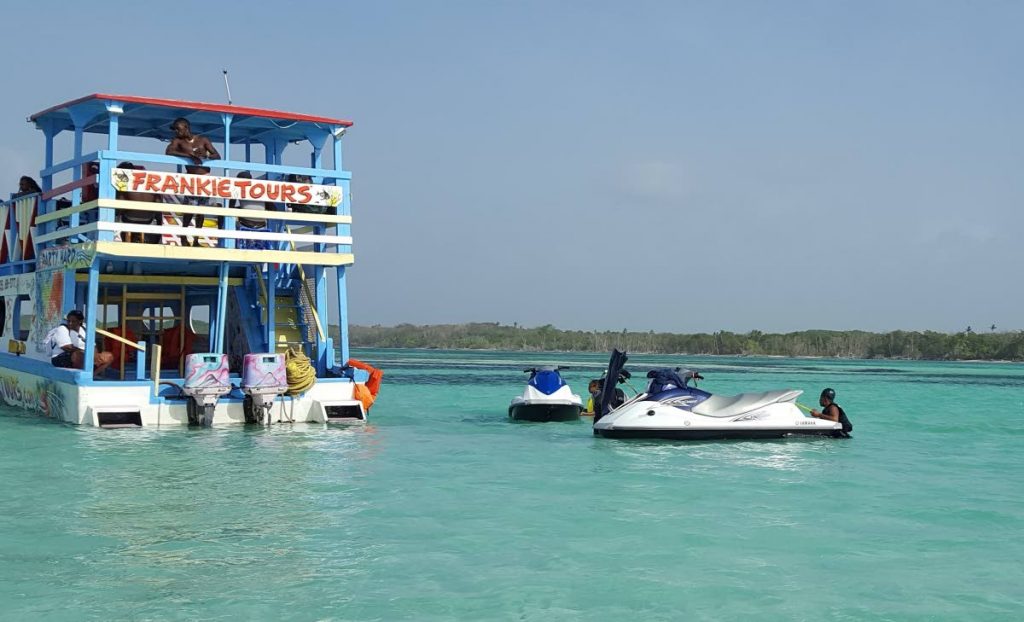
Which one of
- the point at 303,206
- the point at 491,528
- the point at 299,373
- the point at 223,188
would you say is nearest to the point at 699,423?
the point at 299,373

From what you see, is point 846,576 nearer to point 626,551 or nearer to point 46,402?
point 626,551

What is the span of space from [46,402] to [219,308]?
3.90m

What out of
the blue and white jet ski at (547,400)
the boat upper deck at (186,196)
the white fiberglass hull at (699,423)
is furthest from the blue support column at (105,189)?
the white fiberglass hull at (699,423)

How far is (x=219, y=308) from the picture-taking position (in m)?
18.8

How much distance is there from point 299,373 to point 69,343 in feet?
13.1

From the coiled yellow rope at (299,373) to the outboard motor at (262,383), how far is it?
245 mm

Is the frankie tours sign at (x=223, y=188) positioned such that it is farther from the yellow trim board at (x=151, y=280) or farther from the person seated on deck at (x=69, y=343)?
the person seated on deck at (x=69, y=343)

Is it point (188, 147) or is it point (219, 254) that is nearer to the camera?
point (219, 254)

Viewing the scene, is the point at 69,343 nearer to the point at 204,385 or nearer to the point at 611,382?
the point at 204,385

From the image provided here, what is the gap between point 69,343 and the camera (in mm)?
18547

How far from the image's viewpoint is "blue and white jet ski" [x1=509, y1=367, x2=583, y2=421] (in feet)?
73.2

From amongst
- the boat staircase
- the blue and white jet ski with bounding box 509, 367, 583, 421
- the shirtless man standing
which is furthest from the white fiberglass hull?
the shirtless man standing

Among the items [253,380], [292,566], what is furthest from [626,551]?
[253,380]

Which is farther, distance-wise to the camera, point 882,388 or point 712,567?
point 882,388
